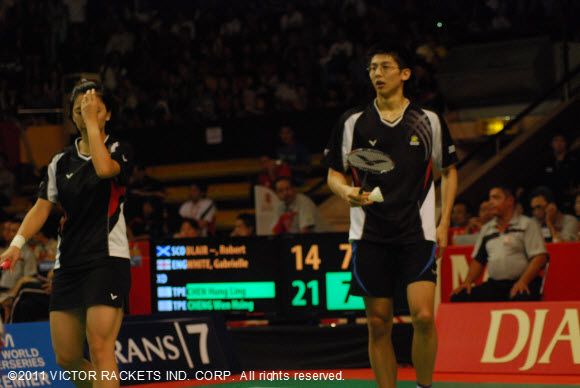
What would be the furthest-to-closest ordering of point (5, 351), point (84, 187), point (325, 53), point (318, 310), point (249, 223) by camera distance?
1. point (325, 53)
2. point (249, 223)
3. point (318, 310)
4. point (5, 351)
5. point (84, 187)

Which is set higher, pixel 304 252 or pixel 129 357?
pixel 304 252

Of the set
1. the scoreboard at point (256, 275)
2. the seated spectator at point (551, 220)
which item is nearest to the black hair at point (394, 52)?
the scoreboard at point (256, 275)

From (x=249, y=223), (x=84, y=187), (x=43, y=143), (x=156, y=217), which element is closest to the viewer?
(x=84, y=187)

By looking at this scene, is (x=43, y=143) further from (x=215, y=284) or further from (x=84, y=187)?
(x=84, y=187)

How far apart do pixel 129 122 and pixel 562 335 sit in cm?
1381

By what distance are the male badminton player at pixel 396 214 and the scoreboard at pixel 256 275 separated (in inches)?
173

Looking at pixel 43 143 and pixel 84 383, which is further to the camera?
pixel 43 143

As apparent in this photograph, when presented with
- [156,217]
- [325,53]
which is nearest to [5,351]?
[156,217]

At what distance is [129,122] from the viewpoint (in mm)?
22453

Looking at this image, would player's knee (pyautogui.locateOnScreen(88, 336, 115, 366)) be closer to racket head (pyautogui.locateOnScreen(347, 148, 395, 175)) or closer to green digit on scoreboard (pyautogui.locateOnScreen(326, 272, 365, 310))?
racket head (pyautogui.locateOnScreen(347, 148, 395, 175))

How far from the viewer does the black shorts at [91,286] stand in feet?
21.1

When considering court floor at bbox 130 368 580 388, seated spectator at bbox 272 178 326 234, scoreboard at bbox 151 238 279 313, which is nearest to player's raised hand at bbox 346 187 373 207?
court floor at bbox 130 368 580 388

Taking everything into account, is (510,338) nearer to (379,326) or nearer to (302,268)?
(302,268)

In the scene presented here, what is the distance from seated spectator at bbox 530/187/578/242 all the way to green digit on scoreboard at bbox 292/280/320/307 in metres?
2.89
